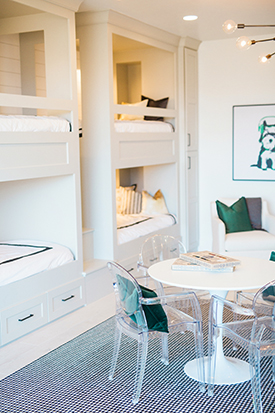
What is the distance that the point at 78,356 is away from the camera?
305cm

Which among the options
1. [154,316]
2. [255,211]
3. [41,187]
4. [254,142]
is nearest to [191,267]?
[154,316]

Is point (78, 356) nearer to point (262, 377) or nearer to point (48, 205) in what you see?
point (262, 377)

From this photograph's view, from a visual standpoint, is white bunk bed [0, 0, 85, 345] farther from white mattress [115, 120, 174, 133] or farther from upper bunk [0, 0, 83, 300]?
white mattress [115, 120, 174, 133]

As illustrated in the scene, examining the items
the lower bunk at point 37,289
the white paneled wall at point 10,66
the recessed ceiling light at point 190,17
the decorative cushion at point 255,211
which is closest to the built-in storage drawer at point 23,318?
the lower bunk at point 37,289

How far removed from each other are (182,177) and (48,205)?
206cm

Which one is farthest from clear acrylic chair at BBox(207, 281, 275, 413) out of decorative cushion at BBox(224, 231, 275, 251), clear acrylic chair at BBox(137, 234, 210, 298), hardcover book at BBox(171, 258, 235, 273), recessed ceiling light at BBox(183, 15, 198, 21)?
recessed ceiling light at BBox(183, 15, 198, 21)

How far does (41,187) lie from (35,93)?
39.6 inches

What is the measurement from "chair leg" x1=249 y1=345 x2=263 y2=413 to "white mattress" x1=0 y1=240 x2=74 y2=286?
5.65 feet

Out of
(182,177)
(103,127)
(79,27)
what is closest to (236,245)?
(182,177)

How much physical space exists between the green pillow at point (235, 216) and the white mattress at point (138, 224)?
0.64 metres

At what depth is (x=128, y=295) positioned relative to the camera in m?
2.53

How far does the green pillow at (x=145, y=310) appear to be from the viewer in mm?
2518

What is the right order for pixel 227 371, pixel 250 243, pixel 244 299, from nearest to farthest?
pixel 227 371, pixel 244 299, pixel 250 243

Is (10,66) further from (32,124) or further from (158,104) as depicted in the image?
(158,104)
